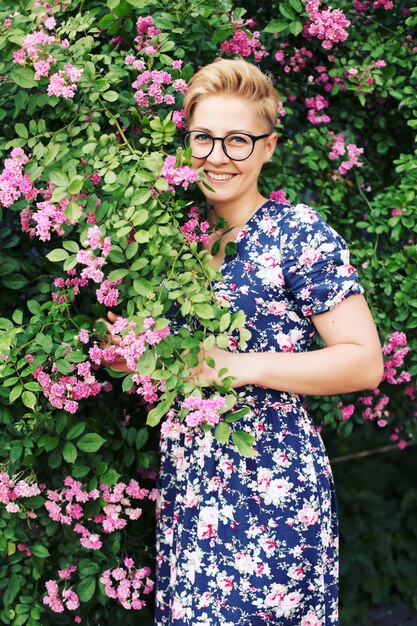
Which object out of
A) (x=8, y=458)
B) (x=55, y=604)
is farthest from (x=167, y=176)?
(x=55, y=604)

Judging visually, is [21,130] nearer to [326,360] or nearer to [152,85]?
[152,85]

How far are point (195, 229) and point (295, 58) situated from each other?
0.93 metres

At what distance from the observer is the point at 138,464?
2.34 meters

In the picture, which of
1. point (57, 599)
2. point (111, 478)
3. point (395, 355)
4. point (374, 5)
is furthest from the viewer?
point (374, 5)

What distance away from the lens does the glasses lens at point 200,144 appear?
1970 mm

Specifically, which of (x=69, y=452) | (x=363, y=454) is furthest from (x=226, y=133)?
(x=363, y=454)

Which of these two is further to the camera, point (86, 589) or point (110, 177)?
point (86, 589)

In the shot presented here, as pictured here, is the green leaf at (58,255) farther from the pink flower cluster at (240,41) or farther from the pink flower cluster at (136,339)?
the pink flower cluster at (240,41)

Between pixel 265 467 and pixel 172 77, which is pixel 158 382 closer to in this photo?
pixel 265 467

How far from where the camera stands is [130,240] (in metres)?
1.87

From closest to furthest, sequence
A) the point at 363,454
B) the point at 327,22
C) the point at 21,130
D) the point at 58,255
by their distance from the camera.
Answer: the point at 58,255 → the point at 21,130 → the point at 327,22 → the point at 363,454

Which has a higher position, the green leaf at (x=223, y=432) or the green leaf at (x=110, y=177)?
the green leaf at (x=110, y=177)

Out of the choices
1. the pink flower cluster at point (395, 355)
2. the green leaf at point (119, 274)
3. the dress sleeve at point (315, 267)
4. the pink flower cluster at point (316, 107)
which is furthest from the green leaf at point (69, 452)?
the pink flower cluster at point (316, 107)

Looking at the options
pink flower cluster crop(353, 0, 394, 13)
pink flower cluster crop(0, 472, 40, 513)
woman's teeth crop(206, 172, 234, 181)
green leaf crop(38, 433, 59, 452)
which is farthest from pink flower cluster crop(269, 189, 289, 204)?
pink flower cluster crop(0, 472, 40, 513)
